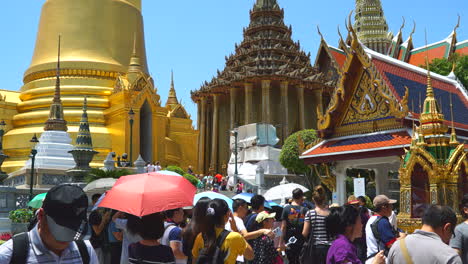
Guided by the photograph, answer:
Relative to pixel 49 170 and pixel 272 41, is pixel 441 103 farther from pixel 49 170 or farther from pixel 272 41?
pixel 272 41

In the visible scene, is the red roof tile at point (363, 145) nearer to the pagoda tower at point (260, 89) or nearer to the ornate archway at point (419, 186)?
the ornate archway at point (419, 186)

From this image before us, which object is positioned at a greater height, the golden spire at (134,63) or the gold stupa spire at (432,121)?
the golden spire at (134,63)

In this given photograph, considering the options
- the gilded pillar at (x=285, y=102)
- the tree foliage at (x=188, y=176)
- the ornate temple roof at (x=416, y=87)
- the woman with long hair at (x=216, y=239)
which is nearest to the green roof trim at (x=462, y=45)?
the gilded pillar at (x=285, y=102)

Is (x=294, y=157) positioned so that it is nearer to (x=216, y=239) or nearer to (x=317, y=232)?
(x=317, y=232)

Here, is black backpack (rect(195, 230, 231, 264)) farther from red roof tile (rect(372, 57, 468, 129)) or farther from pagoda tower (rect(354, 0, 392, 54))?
pagoda tower (rect(354, 0, 392, 54))

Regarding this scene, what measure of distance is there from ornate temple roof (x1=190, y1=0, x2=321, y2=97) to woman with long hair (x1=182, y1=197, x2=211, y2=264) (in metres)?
33.9

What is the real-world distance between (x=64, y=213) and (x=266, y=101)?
35950 millimetres

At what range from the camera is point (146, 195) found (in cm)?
478

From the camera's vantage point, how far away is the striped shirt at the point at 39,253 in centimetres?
233

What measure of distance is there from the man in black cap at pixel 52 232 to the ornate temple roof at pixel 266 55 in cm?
3556

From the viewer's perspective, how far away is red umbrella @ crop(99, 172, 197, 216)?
4.65 m

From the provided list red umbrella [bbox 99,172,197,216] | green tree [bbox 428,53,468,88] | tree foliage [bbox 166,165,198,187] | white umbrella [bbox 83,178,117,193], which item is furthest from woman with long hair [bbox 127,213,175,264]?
green tree [bbox 428,53,468,88]

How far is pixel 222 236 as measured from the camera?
3.88 m

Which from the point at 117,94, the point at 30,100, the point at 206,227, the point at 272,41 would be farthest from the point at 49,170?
the point at 272,41
